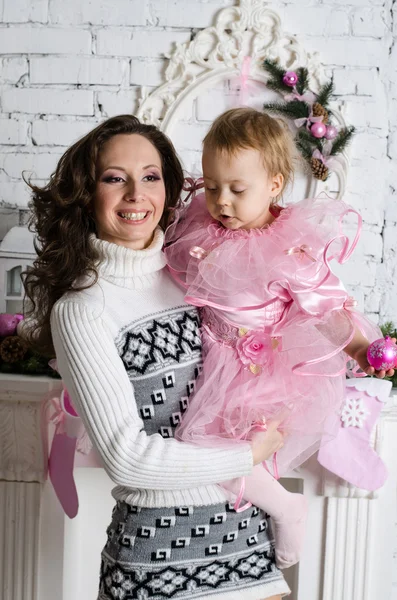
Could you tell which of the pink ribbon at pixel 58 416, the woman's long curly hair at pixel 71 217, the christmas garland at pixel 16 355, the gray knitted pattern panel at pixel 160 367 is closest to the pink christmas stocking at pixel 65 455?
the pink ribbon at pixel 58 416

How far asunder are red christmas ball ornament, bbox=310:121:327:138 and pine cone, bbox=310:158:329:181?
0.08 metres

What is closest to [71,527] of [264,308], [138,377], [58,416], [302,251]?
[58,416]

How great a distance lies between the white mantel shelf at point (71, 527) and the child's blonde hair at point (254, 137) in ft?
3.16

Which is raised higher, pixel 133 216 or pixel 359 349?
pixel 133 216

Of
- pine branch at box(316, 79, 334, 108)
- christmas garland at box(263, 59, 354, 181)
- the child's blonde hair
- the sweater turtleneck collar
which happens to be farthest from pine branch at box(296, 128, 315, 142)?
the sweater turtleneck collar

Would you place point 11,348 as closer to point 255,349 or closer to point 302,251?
point 255,349

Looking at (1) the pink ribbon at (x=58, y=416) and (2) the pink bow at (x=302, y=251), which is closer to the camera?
(2) the pink bow at (x=302, y=251)

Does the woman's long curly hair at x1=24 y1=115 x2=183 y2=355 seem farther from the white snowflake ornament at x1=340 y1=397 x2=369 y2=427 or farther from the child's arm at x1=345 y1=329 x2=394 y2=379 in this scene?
the white snowflake ornament at x1=340 y1=397 x2=369 y2=427

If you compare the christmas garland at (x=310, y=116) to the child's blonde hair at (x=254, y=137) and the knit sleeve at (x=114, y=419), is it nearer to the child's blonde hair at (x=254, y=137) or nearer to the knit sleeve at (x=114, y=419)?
the child's blonde hair at (x=254, y=137)

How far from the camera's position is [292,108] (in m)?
2.34

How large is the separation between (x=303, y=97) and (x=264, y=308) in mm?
1019

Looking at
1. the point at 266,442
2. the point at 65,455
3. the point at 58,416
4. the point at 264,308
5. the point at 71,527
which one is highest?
the point at 264,308

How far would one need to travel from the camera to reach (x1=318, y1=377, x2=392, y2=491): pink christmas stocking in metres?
2.10

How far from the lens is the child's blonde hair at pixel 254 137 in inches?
61.2
